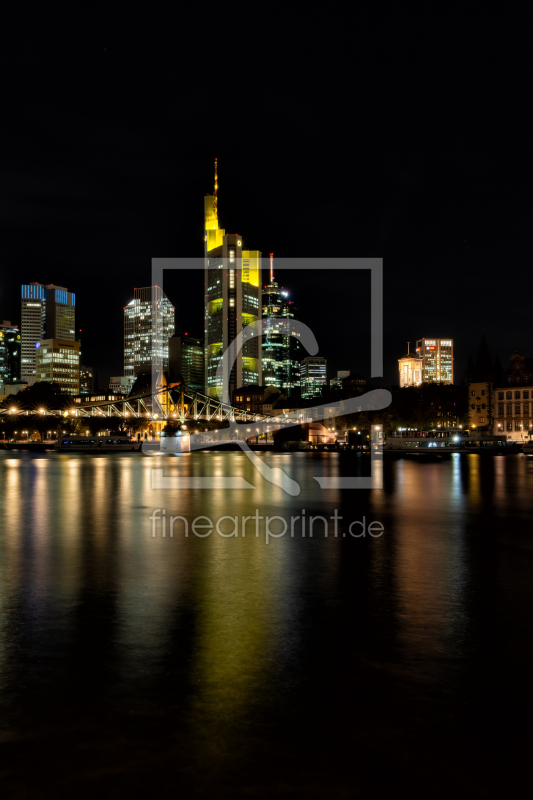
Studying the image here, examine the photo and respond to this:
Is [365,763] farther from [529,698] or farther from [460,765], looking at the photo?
[529,698]

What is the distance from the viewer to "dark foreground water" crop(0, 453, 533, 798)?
541cm

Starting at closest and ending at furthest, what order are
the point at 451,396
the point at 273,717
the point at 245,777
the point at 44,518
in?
1. the point at 245,777
2. the point at 273,717
3. the point at 44,518
4. the point at 451,396

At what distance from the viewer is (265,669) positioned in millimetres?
7578

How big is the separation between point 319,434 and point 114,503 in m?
115

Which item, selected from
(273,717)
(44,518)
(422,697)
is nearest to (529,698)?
(422,697)

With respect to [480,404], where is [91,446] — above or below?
below

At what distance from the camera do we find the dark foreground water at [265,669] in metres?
5.41

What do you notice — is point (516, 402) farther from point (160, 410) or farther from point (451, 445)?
point (160, 410)

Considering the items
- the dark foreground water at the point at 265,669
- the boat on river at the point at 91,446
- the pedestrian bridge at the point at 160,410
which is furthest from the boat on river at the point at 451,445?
the dark foreground water at the point at 265,669

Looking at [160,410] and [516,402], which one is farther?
[160,410]

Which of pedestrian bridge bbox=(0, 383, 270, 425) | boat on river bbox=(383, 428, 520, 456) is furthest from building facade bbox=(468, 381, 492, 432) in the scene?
pedestrian bridge bbox=(0, 383, 270, 425)

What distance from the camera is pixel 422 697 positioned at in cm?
676

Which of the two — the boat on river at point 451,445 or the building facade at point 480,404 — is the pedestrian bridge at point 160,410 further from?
the building facade at point 480,404

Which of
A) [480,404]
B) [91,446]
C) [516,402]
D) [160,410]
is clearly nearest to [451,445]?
[516,402]
